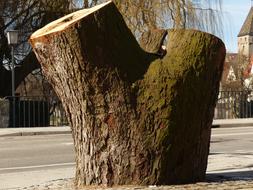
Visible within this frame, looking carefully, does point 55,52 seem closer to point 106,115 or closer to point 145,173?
point 106,115

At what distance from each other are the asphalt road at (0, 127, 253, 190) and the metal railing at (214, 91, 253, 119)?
12392mm

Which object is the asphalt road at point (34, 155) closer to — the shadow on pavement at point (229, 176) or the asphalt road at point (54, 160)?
the asphalt road at point (54, 160)

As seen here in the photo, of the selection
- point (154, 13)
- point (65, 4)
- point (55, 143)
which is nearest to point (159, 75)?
point (55, 143)

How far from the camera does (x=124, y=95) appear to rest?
7.06m

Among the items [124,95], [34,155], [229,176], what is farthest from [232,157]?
[124,95]

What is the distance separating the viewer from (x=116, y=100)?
705cm

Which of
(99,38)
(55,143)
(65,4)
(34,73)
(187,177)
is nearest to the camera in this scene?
(99,38)

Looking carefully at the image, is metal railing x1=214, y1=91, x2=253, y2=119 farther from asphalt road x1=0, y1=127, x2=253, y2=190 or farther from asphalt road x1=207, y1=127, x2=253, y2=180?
asphalt road x1=0, y1=127, x2=253, y2=190

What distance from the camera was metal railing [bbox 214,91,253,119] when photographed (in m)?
30.3

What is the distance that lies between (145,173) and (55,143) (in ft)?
32.1

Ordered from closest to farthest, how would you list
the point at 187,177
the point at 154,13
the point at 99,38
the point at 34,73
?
1. the point at 99,38
2. the point at 187,177
3. the point at 154,13
4. the point at 34,73

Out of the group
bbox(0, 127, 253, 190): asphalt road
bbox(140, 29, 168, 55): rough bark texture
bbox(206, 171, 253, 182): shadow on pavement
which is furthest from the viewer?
bbox(0, 127, 253, 190): asphalt road

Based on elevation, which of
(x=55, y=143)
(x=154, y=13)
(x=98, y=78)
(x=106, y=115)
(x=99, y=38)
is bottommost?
(x=55, y=143)

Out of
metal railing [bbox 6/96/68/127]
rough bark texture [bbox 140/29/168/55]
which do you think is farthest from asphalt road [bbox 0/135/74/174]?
metal railing [bbox 6/96/68/127]
